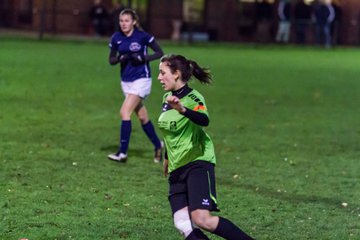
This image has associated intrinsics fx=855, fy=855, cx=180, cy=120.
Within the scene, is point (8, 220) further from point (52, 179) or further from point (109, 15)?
point (109, 15)

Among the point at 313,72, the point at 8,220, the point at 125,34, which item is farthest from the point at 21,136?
the point at 313,72

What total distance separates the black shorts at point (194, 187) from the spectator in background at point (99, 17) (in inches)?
1241

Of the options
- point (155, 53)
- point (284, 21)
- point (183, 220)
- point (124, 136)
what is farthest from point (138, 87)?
point (284, 21)

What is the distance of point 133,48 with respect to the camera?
1055cm

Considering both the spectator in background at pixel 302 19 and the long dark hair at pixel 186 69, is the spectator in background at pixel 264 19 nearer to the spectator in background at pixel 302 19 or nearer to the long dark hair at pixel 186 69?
the spectator in background at pixel 302 19

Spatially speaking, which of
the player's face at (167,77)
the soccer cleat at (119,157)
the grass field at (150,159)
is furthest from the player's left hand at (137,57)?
the player's face at (167,77)

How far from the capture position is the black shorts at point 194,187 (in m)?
6.23

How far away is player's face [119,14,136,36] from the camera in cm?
1034

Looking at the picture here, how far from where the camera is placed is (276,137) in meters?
13.2

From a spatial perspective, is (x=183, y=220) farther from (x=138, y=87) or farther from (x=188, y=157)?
(x=138, y=87)

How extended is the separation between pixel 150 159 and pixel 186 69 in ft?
15.6

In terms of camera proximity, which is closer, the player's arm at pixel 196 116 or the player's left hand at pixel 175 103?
the player's left hand at pixel 175 103

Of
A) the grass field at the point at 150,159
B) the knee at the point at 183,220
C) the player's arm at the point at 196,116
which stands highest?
the player's arm at the point at 196,116

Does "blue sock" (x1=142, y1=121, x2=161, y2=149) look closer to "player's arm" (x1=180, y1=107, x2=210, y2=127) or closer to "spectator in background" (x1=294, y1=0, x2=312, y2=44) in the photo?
"player's arm" (x1=180, y1=107, x2=210, y2=127)
